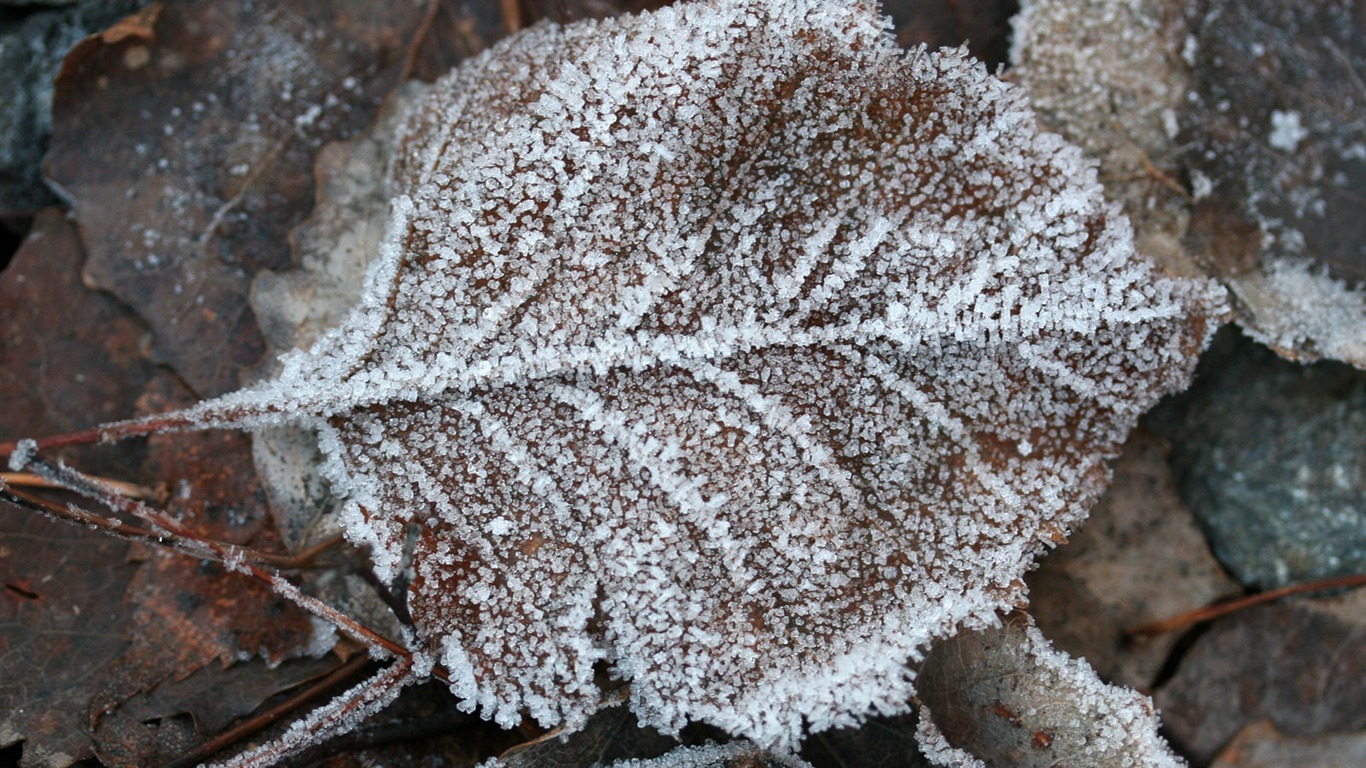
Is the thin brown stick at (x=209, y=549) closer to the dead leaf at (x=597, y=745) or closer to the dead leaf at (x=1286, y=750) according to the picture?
the dead leaf at (x=597, y=745)

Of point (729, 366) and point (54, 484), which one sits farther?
point (54, 484)

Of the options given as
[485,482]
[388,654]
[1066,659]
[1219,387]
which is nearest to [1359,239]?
[1219,387]

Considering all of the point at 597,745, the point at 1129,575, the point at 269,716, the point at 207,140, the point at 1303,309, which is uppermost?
the point at 1303,309

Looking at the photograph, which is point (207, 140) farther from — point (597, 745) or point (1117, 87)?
point (1117, 87)

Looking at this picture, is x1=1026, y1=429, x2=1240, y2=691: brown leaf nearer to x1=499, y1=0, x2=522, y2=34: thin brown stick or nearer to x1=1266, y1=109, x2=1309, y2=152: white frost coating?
x1=1266, y1=109, x2=1309, y2=152: white frost coating

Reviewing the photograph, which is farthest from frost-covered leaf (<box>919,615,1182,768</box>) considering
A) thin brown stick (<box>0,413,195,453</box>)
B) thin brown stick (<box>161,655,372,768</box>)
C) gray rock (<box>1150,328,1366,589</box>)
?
thin brown stick (<box>0,413,195,453</box>)

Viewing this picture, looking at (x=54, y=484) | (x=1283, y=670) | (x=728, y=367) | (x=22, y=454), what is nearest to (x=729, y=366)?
(x=728, y=367)

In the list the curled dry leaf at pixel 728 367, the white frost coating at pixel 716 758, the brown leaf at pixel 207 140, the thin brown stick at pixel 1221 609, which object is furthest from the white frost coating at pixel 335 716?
the thin brown stick at pixel 1221 609
